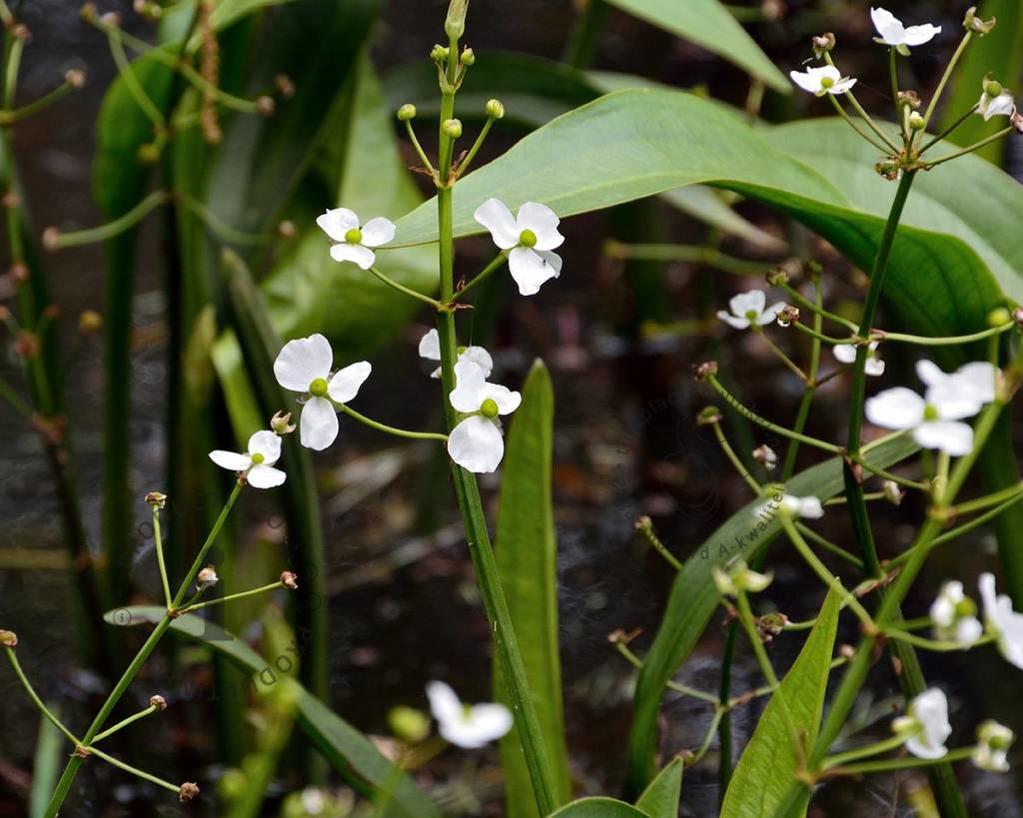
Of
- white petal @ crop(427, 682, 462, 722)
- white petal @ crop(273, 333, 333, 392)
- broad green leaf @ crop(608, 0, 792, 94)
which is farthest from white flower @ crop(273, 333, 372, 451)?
broad green leaf @ crop(608, 0, 792, 94)

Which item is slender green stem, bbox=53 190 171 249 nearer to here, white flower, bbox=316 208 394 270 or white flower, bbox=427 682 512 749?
white flower, bbox=316 208 394 270

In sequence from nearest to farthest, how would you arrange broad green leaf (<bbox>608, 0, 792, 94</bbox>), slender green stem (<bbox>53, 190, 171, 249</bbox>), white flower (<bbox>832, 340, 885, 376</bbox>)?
white flower (<bbox>832, 340, 885, 376</bbox>) < broad green leaf (<bbox>608, 0, 792, 94</bbox>) < slender green stem (<bbox>53, 190, 171, 249</bbox>)

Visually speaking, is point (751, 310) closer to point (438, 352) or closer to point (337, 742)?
point (438, 352)


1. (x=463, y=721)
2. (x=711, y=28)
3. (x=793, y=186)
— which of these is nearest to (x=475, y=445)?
A: (x=463, y=721)

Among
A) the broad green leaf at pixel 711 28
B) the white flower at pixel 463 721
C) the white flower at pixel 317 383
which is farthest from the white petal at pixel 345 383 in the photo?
the broad green leaf at pixel 711 28

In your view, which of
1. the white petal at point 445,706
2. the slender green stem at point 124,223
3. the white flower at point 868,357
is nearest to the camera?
the white petal at point 445,706

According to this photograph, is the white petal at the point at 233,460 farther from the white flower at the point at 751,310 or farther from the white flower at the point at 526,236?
the white flower at the point at 751,310
